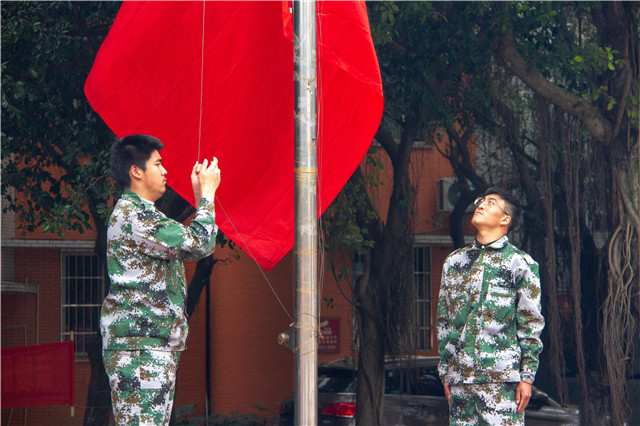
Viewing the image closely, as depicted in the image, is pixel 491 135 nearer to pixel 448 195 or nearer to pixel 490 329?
pixel 448 195

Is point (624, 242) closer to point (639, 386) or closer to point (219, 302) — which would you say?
point (639, 386)

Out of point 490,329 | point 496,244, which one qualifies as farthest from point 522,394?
point 496,244

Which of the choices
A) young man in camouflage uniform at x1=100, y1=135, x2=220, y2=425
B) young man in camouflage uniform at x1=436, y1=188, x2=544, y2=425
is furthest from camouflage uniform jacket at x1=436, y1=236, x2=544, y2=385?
young man in camouflage uniform at x1=100, y1=135, x2=220, y2=425

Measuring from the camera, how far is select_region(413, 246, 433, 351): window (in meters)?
14.9

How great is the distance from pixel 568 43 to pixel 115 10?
4743 millimetres

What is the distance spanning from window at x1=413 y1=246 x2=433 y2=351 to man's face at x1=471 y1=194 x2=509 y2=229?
9.95 meters

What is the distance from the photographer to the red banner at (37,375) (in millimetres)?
10117

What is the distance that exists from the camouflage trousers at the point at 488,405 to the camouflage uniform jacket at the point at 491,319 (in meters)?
0.04

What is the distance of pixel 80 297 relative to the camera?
1462cm

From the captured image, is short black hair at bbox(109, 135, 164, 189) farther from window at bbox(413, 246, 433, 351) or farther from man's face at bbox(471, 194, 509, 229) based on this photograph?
window at bbox(413, 246, 433, 351)

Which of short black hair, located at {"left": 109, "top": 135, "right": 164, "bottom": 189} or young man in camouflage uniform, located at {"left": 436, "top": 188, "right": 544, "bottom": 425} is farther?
young man in camouflage uniform, located at {"left": 436, "top": 188, "right": 544, "bottom": 425}

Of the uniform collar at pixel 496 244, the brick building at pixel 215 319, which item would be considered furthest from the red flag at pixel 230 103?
the brick building at pixel 215 319

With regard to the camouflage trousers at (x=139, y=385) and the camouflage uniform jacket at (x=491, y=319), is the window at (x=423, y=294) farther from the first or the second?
the camouflage trousers at (x=139, y=385)

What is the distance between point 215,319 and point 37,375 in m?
4.77
